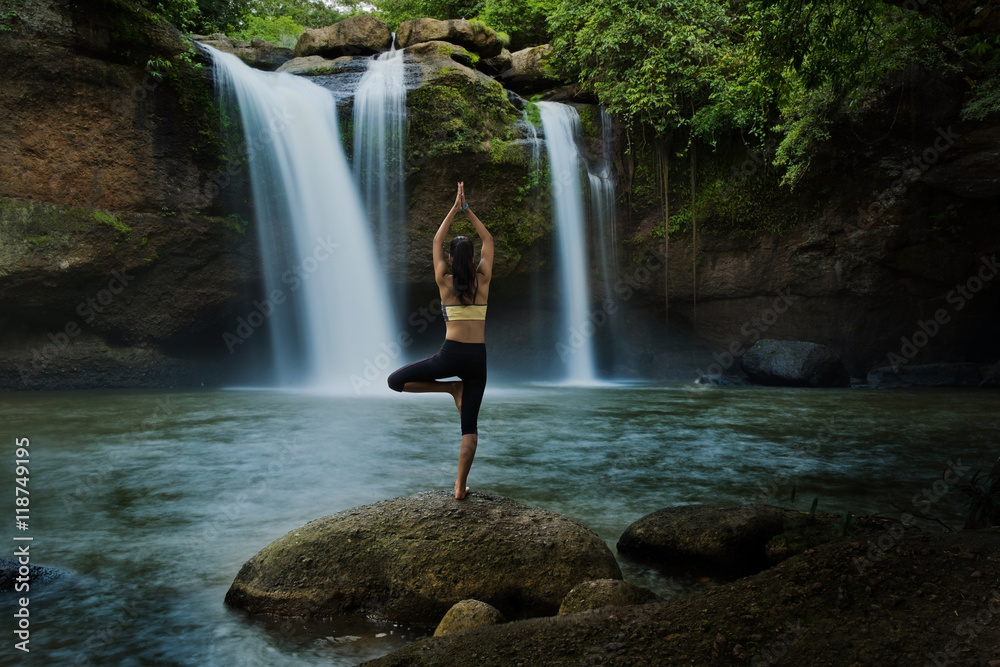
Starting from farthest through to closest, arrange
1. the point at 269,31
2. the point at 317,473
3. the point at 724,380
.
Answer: the point at 269,31
the point at 724,380
the point at 317,473

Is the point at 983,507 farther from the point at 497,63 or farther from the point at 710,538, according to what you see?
the point at 497,63

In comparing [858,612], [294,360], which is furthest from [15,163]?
[858,612]

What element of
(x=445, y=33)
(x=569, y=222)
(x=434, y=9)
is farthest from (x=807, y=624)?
(x=434, y=9)

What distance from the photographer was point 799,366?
51.1 feet

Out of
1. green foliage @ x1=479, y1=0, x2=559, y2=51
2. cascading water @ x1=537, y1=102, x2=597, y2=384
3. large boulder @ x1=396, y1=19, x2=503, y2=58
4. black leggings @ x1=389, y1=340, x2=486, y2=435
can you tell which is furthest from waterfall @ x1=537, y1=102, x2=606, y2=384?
black leggings @ x1=389, y1=340, x2=486, y2=435

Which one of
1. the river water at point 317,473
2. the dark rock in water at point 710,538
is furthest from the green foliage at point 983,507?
the river water at point 317,473

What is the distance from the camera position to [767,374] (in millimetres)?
16047

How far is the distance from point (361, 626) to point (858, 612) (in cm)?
232

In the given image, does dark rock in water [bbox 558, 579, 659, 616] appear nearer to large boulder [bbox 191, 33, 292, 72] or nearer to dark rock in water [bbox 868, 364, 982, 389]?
dark rock in water [bbox 868, 364, 982, 389]

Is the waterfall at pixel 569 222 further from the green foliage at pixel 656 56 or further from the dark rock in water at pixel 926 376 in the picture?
the dark rock in water at pixel 926 376

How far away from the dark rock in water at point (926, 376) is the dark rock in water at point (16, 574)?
53.2 ft

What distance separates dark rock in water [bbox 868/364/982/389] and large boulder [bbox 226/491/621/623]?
1444cm

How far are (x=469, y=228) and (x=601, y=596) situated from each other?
13.2 meters

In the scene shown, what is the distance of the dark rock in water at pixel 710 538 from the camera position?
4.17 m
